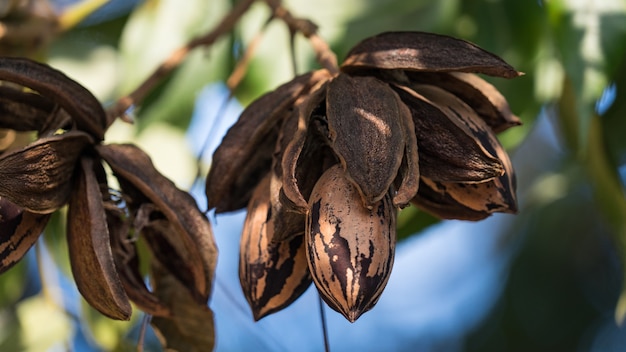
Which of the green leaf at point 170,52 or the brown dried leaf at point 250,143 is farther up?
the brown dried leaf at point 250,143

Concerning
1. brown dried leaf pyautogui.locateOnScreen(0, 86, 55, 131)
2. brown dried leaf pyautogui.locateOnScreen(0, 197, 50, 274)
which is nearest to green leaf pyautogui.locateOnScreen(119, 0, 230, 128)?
brown dried leaf pyautogui.locateOnScreen(0, 86, 55, 131)

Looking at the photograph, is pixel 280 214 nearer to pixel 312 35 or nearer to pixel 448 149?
pixel 448 149

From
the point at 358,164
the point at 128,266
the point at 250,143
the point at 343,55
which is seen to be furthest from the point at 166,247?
the point at 343,55

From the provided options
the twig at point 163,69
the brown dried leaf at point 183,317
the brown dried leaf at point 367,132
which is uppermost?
the brown dried leaf at point 367,132

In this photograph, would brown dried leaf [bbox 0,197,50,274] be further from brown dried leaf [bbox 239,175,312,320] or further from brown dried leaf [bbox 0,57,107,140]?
brown dried leaf [bbox 239,175,312,320]

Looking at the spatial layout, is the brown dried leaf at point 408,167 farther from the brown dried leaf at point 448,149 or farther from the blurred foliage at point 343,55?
the blurred foliage at point 343,55

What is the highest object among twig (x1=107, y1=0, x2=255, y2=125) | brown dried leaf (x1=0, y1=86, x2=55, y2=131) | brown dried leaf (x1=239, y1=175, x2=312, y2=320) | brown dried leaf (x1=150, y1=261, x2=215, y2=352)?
brown dried leaf (x1=0, y1=86, x2=55, y2=131)

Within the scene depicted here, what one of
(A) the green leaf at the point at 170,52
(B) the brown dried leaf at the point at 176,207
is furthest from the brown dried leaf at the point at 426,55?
(A) the green leaf at the point at 170,52
